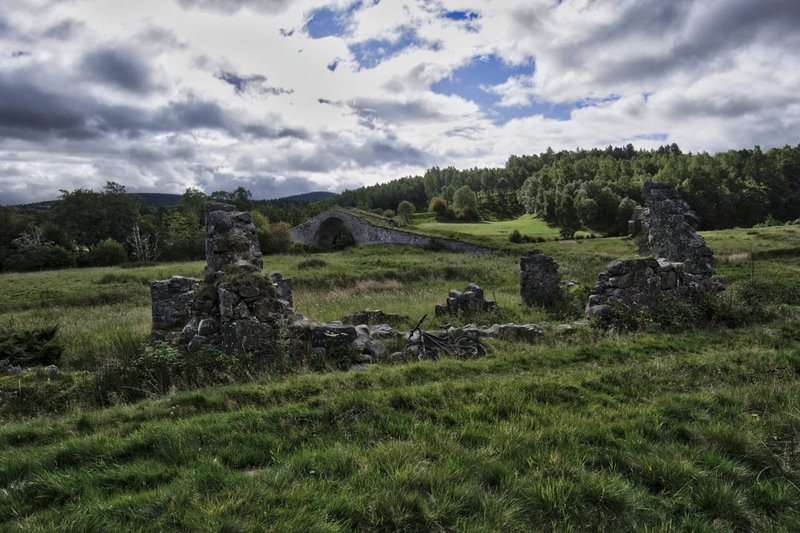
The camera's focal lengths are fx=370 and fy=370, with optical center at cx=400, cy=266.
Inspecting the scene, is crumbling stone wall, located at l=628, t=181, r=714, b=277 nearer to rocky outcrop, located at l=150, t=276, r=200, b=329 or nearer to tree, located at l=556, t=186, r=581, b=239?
rocky outcrop, located at l=150, t=276, r=200, b=329

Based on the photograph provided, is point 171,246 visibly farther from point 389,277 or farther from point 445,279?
point 445,279

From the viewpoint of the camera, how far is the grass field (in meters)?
3.61

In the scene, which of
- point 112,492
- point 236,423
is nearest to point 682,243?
point 236,423

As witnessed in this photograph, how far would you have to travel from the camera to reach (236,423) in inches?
213

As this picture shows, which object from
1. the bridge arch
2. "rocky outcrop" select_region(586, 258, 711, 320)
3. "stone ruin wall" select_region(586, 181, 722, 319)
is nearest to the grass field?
"rocky outcrop" select_region(586, 258, 711, 320)

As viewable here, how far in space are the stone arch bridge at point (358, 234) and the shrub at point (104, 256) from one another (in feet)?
112

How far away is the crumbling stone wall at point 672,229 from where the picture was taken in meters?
17.0

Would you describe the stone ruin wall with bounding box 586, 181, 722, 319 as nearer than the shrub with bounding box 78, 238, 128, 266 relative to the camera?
Yes

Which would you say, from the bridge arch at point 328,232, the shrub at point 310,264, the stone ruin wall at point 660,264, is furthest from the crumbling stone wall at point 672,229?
the bridge arch at point 328,232

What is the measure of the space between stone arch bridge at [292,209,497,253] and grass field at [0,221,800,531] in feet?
125

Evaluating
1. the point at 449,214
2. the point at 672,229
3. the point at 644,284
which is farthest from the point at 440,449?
the point at 449,214

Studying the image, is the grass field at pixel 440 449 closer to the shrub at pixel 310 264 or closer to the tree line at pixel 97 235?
the shrub at pixel 310 264

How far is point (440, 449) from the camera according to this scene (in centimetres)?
467

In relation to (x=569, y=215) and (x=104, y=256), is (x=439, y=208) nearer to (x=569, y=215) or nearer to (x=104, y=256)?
(x=569, y=215)
